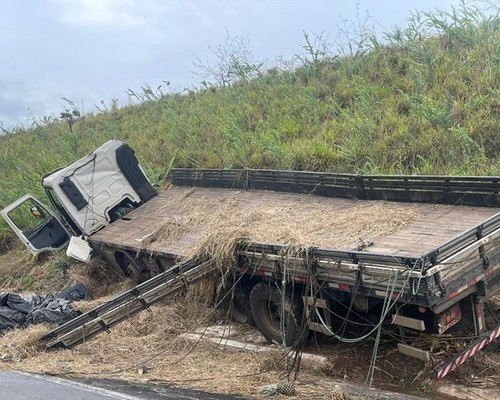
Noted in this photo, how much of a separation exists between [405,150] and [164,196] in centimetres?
475

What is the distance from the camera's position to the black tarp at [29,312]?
8.12 m

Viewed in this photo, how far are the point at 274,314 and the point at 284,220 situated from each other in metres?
1.31

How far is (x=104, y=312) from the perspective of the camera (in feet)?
22.5

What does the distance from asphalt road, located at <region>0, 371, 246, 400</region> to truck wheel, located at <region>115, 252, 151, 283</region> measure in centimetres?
374

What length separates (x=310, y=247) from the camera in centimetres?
561

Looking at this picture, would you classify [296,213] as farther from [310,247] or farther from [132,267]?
[132,267]

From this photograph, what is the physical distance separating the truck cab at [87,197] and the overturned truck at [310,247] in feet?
0.09

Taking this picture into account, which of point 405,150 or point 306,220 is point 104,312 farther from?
point 405,150

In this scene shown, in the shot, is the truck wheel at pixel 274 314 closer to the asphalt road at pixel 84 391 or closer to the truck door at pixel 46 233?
the asphalt road at pixel 84 391

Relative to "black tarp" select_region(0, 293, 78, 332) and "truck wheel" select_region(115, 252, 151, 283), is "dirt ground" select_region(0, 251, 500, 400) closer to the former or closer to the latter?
"black tarp" select_region(0, 293, 78, 332)

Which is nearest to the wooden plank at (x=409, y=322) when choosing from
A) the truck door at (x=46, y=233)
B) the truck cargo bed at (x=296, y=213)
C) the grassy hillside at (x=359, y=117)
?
the truck cargo bed at (x=296, y=213)

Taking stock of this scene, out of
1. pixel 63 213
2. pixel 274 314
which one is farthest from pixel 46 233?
pixel 274 314

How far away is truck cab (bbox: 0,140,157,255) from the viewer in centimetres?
1085

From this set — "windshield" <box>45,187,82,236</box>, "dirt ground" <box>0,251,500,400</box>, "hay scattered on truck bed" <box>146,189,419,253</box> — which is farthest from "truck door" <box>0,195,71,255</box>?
"dirt ground" <box>0,251,500,400</box>
